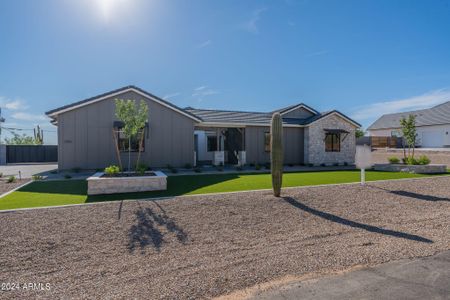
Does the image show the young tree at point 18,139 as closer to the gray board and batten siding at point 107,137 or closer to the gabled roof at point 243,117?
the gray board and batten siding at point 107,137

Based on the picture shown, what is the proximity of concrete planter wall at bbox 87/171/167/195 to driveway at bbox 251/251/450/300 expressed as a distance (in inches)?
274

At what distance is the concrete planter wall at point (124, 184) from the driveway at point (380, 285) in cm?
697

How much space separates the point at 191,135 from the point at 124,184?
8312 millimetres

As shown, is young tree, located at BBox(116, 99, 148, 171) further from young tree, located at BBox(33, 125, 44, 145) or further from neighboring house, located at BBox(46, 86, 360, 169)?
young tree, located at BBox(33, 125, 44, 145)

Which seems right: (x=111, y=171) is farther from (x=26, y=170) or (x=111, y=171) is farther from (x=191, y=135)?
(x=26, y=170)

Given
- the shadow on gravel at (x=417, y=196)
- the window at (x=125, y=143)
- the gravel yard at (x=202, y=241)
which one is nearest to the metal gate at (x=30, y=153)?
the window at (x=125, y=143)

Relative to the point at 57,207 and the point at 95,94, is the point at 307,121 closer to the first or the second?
the point at 95,94

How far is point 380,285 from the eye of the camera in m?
3.56

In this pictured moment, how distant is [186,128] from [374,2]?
1163 centimetres

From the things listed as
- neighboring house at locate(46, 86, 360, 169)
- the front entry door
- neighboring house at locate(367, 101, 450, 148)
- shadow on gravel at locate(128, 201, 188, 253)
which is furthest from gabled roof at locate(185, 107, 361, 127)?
neighboring house at locate(367, 101, 450, 148)

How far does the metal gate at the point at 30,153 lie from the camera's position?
25734 millimetres

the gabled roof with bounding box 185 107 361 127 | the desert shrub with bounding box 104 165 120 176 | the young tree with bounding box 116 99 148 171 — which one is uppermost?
the gabled roof with bounding box 185 107 361 127

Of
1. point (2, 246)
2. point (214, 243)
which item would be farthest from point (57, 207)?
point (214, 243)

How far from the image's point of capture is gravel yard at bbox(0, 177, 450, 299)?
12.3 feet
